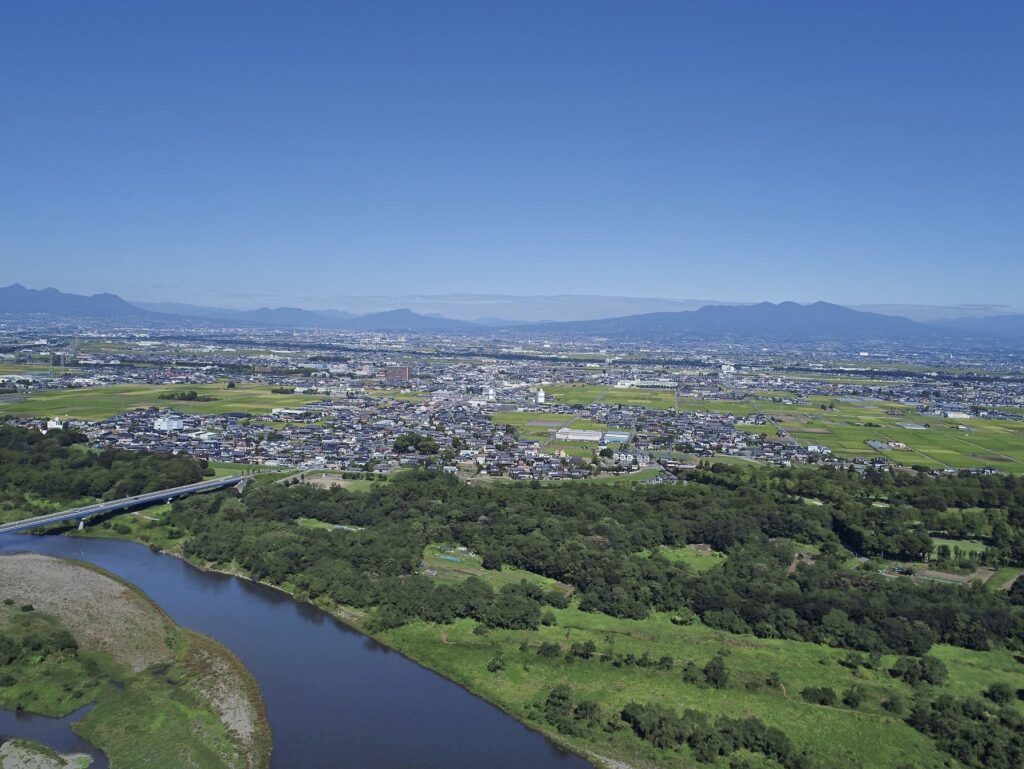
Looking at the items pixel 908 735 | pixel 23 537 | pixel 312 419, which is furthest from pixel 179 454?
pixel 908 735

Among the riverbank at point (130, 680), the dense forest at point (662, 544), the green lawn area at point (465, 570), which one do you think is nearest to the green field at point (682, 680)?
the dense forest at point (662, 544)

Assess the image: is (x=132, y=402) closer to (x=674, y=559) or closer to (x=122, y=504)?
(x=122, y=504)

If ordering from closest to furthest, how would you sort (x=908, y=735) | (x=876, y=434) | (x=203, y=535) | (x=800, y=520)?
(x=908, y=735), (x=203, y=535), (x=800, y=520), (x=876, y=434)

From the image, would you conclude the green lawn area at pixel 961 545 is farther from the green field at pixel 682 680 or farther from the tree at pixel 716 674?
the tree at pixel 716 674

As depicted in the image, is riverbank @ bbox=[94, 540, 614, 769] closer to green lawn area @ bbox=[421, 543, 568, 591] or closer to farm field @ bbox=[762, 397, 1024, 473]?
green lawn area @ bbox=[421, 543, 568, 591]

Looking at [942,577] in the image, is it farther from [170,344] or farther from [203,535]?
[170,344]

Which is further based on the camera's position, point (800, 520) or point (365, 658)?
point (800, 520)

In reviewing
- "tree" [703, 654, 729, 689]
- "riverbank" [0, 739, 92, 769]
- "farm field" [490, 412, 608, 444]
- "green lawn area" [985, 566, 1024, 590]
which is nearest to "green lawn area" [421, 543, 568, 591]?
"tree" [703, 654, 729, 689]
